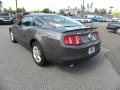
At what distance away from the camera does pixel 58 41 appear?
3580 millimetres

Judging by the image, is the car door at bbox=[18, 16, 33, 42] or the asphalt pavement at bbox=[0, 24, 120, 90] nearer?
the asphalt pavement at bbox=[0, 24, 120, 90]

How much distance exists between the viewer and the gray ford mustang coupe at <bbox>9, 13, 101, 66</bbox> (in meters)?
3.56

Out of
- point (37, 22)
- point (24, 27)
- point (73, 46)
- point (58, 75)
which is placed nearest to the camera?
point (73, 46)

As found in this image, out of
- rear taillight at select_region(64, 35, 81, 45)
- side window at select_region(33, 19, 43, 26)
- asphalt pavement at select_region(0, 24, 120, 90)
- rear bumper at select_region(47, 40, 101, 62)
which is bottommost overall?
asphalt pavement at select_region(0, 24, 120, 90)

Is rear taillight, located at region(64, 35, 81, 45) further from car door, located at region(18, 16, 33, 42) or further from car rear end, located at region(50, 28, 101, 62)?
car door, located at region(18, 16, 33, 42)

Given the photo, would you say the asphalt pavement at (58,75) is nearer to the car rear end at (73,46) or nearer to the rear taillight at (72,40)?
the car rear end at (73,46)

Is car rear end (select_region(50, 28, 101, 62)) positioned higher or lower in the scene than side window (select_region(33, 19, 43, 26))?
lower

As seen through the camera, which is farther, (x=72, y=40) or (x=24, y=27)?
(x=24, y=27)

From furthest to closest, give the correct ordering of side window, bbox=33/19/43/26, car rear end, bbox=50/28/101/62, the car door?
1. the car door
2. side window, bbox=33/19/43/26
3. car rear end, bbox=50/28/101/62

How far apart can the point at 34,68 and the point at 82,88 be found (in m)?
1.61

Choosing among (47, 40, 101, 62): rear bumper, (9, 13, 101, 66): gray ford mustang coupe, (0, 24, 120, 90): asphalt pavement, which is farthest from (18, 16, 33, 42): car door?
(47, 40, 101, 62): rear bumper

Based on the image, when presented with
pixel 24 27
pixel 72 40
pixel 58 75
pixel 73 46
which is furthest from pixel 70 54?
pixel 24 27

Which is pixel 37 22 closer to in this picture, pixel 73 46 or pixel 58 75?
pixel 73 46

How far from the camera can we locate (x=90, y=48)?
12.9ft
